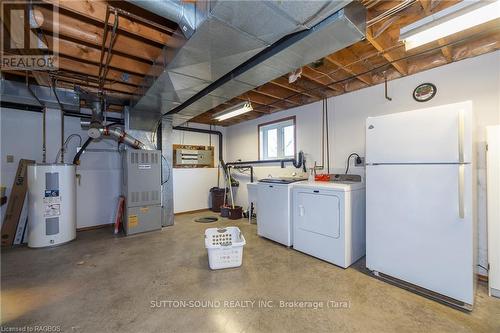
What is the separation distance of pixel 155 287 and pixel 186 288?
34cm

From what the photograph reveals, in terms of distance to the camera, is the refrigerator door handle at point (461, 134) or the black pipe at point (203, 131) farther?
the black pipe at point (203, 131)

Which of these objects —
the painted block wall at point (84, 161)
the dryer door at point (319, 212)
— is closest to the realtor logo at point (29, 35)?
the painted block wall at point (84, 161)

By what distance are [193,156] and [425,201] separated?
488 cm

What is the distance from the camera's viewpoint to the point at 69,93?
3.43 meters

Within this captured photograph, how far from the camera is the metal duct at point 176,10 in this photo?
138 cm

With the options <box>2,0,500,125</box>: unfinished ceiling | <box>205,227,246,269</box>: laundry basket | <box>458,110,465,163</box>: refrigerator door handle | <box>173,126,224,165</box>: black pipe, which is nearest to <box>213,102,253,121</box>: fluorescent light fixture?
<box>2,0,500,125</box>: unfinished ceiling

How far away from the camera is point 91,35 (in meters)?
2.06

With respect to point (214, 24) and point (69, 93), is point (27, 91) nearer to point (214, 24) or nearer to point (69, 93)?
point (69, 93)

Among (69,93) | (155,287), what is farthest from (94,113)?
(155,287)

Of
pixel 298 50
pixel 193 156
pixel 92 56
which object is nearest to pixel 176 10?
pixel 298 50

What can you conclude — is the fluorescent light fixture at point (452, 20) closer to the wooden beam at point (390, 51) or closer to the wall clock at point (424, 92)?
the wooden beam at point (390, 51)

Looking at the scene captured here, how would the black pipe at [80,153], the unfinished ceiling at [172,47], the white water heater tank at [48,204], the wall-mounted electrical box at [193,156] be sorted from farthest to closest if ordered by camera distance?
the wall-mounted electrical box at [193,156]
the black pipe at [80,153]
the white water heater tank at [48,204]
the unfinished ceiling at [172,47]

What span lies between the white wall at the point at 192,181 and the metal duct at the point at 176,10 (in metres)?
4.10

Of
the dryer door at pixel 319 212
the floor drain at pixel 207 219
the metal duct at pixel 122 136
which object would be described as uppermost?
the metal duct at pixel 122 136
